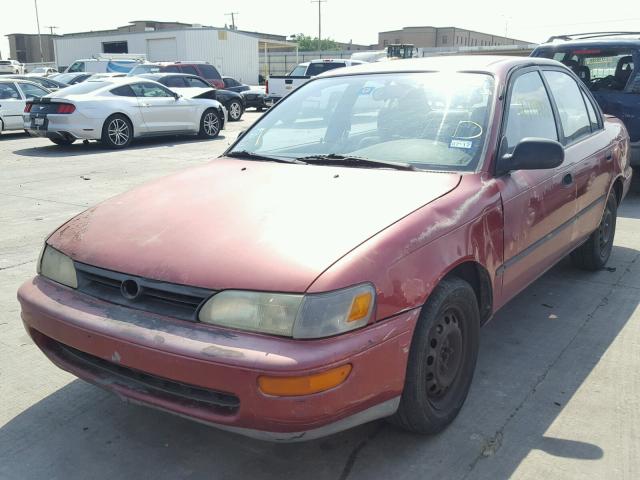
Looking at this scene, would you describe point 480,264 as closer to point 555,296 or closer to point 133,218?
point 133,218

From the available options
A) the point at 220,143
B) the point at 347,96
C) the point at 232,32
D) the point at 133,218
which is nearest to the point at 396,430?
the point at 133,218

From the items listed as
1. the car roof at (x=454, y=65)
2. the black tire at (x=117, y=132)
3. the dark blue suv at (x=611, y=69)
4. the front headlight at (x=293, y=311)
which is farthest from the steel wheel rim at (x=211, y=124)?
the front headlight at (x=293, y=311)

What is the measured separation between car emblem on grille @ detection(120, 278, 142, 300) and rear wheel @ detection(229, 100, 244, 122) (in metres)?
17.5

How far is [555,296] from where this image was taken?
4531 millimetres

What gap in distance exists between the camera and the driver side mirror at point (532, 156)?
3.08m

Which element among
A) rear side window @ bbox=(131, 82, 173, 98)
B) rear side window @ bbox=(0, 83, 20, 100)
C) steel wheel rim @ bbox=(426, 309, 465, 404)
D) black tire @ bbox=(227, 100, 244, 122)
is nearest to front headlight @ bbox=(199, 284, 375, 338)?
steel wheel rim @ bbox=(426, 309, 465, 404)

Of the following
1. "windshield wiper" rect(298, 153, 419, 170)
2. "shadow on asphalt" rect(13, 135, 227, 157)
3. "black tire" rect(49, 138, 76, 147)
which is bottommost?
"shadow on asphalt" rect(13, 135, 227, 157)

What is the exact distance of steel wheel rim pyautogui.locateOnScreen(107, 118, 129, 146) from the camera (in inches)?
500

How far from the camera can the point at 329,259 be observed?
7.43 feet

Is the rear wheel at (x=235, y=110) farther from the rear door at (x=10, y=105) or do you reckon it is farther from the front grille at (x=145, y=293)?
the front grille at (x=145, y=293)

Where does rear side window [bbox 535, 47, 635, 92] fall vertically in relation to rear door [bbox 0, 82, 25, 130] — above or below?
above

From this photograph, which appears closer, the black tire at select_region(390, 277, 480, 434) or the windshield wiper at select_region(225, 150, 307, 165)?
the black tire at select_region(390, 277, 480, 434)

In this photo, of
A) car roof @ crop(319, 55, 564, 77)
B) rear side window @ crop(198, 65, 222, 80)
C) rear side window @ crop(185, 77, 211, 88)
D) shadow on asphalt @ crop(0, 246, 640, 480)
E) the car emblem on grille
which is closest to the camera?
the car emblem on grille

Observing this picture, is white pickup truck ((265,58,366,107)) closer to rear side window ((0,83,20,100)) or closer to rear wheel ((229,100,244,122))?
rear wheel ((229,100,244,122))
